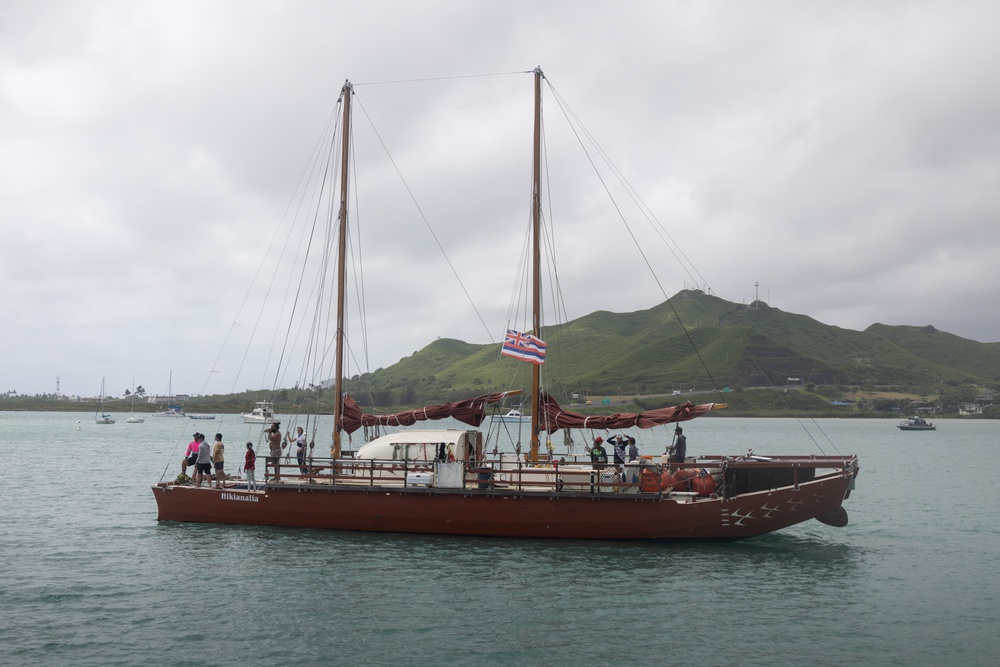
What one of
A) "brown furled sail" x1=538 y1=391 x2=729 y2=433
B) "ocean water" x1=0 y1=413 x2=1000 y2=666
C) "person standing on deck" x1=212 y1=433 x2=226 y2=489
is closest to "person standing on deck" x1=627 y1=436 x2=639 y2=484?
"brown furled sail" x1=538 y1=391 x2=729 y2=433

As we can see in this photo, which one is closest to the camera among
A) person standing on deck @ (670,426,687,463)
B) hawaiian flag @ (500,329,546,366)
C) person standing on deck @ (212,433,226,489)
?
person standing on deck @ (670,426,687,463)

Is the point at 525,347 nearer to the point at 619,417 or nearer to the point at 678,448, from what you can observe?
the point at 619,417

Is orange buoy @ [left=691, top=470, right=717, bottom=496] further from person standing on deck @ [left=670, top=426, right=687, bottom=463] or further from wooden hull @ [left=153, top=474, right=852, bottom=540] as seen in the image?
person standing on deck @ [left=670, top=426, right=687, bottom=463]

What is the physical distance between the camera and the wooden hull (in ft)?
80.8

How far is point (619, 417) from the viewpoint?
93.2 feet

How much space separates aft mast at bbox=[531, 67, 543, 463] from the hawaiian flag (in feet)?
1.39

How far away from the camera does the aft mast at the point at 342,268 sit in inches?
1171

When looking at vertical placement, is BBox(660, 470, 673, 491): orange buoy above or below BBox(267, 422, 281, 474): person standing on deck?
below

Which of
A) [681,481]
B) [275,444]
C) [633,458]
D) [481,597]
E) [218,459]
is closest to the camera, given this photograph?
[481,597]

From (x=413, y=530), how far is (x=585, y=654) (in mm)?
11618

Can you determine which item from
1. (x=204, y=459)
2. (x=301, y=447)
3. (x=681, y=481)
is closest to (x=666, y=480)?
(x=681, y=481)

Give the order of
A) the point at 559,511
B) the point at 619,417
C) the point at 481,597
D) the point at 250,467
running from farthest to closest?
the point at 619,417
the point at 250,467
the point at 559,511
the point at 481,597

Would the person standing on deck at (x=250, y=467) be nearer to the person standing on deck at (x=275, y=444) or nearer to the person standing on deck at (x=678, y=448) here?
the person standing on deck at (x=275, y=444)

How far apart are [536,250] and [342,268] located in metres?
7.75
